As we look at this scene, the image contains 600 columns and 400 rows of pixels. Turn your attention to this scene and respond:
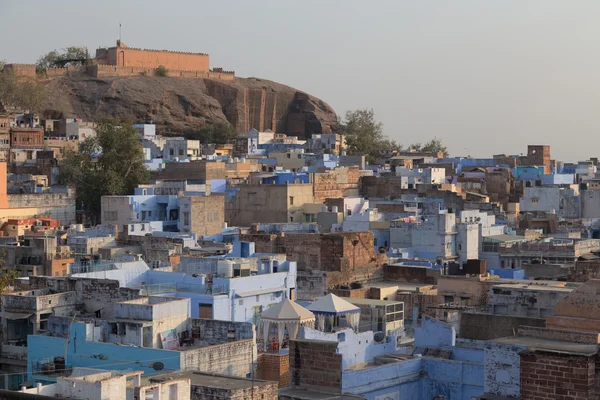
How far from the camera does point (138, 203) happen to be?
141ft

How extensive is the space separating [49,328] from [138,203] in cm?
2263

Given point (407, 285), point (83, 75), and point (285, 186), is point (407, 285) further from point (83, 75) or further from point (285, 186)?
point (83, 75)

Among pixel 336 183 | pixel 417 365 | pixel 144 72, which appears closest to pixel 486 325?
pixel 417 365

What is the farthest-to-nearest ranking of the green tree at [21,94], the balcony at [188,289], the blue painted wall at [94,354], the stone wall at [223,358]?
the green tree at [21,94] → the balcony at [188,289] → the blue painted wall at [94,354] → the stone wall at [223,358]

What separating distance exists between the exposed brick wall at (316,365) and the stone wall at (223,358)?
9.10ft

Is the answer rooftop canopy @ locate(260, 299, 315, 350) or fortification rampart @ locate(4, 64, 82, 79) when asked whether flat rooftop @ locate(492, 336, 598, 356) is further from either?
fortification rampart @ locate(4, 64, 82, 79)

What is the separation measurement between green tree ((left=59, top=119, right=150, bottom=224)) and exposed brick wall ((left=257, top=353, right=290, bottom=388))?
31777 mm

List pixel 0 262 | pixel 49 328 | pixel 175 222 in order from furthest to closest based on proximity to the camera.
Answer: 1. pixel 175 222
2. pixel 0 262
3. pixel 49 328

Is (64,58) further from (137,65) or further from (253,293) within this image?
(253,293)

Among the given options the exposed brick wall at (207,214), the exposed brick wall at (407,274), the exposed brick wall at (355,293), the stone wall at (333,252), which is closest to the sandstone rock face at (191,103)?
the exposed brick wall at (207,214)

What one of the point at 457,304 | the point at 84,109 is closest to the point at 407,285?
the point at 457,304

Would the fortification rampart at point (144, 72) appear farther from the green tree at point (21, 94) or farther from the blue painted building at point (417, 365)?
the blue painted building at point (417, 365)

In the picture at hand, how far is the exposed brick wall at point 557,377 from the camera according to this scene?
1097cm

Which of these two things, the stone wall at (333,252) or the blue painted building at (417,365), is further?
the stone wall at (333,252)
